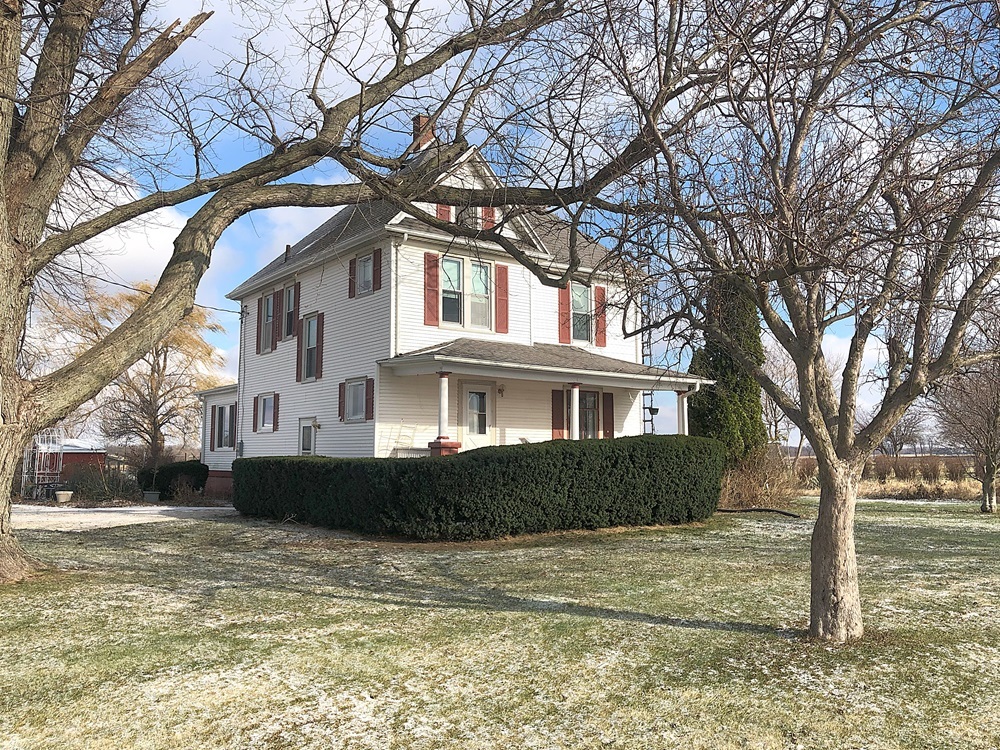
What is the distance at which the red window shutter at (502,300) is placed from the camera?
18812 millimetres

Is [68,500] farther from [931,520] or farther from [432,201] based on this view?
[931,520]

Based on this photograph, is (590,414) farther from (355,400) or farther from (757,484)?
(355,400)

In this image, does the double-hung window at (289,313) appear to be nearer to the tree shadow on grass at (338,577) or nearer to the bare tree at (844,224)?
the tree shadow on grass at (338,577)

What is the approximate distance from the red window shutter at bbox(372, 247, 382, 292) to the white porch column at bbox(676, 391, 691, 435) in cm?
784

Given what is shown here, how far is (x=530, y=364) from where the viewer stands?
16.8m

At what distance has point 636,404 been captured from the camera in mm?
21422

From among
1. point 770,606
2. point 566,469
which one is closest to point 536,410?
point 566,469

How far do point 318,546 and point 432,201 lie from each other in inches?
218

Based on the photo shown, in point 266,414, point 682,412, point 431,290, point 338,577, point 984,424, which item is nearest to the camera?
point 338,577

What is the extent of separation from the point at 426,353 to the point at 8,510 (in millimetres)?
8660

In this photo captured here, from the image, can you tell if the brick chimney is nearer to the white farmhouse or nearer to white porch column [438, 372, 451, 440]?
the white farmhouse

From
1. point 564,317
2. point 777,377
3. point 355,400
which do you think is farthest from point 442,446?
point 777,377

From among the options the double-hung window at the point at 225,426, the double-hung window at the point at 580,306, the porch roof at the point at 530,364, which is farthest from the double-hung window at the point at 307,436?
the double-hung window at the point at 580,306

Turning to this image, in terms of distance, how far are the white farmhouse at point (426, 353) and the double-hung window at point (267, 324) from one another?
63mm
